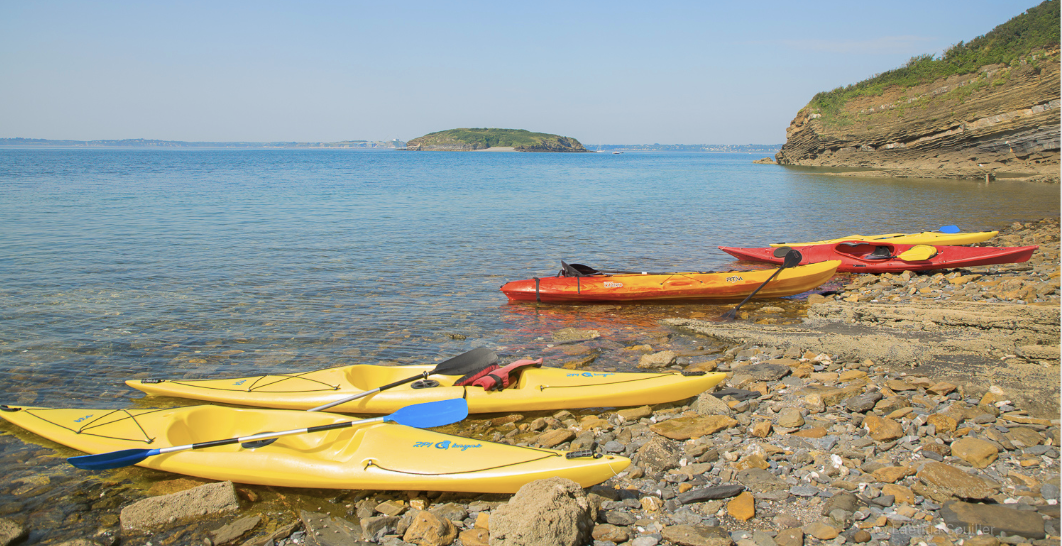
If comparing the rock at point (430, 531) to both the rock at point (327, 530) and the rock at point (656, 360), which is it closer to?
the rock at point (327, 530)

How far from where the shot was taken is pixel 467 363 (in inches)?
222

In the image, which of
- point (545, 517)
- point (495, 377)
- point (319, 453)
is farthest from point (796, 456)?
point (319, 453)

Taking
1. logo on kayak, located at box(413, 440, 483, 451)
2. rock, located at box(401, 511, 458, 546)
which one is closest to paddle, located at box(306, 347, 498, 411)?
logo on kayak, located at box(413, 440, 483, 451)

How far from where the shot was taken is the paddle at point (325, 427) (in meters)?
4.10

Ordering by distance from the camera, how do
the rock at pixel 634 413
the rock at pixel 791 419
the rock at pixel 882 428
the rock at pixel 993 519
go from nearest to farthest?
the rock at pixel 993 519
the rock at pixel 882 428
the rock at pixel 791 419
the rock at pixel 634 413

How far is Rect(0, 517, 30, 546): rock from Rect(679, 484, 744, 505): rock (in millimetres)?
4253

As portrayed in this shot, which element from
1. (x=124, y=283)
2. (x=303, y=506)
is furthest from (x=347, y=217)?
(x=303, y=506)

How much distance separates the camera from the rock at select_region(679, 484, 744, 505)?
3.54 metres

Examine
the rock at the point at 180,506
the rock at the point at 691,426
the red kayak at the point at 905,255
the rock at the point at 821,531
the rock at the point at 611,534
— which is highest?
the red kayak at the point at 905,255

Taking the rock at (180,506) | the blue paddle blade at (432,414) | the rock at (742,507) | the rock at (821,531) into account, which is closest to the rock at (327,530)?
the rock at (180,506)

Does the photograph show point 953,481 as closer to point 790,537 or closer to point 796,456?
point 796,456

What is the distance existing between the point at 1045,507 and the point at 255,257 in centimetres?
1313

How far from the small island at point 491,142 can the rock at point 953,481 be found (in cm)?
16860

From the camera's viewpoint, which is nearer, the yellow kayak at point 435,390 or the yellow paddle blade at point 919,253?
the yellow kayak at point 435,390
